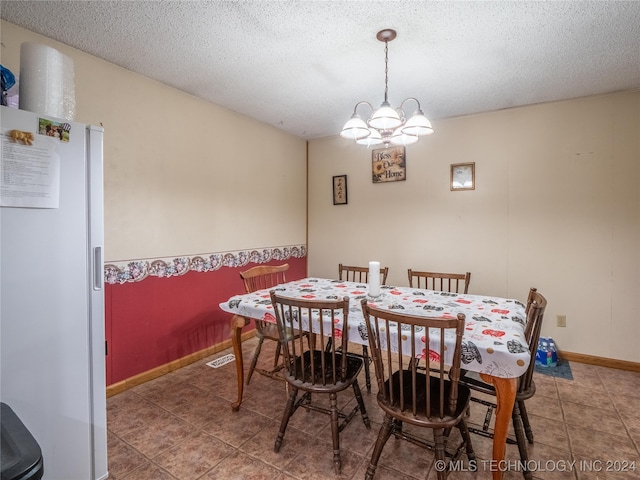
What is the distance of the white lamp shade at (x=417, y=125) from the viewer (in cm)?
184

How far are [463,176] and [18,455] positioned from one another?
137 inches

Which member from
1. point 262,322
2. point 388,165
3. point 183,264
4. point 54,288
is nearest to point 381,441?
point 262,322

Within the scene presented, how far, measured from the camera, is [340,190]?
398cm

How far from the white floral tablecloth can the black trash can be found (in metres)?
1.11

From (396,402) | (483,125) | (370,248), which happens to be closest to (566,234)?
(483,125)

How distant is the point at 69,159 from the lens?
4.28 feet

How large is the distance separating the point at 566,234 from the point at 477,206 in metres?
0.76

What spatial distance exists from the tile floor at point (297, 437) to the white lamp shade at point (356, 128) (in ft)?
5.78

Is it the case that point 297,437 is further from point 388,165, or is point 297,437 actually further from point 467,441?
point 388,165

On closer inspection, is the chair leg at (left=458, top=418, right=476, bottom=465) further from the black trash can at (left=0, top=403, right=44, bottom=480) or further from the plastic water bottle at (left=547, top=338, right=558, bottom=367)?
the plastic water bottle at (left=547, top=338, right=558, bottom=367)

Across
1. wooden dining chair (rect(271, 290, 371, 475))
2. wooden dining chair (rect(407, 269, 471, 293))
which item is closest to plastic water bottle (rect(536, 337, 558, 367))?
wooden dining chair (rect(407, 269, 471, 293))

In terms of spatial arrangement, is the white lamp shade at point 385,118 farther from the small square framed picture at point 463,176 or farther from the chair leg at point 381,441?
the small square framed picture at point 463,176

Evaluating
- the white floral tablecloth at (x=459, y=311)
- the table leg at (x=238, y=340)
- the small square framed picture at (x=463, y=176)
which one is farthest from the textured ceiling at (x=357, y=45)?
the table leg at (x=238, y=340)

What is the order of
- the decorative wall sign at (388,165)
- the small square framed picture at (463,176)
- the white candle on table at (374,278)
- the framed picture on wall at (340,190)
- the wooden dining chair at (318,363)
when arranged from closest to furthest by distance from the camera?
the wooden dining chair at (318,363)
the white candle on table at (374,278)
the small square framed picture at (463,176)
the decorative wall sign at (388,165)
the framed picture on wall at (340,190)
